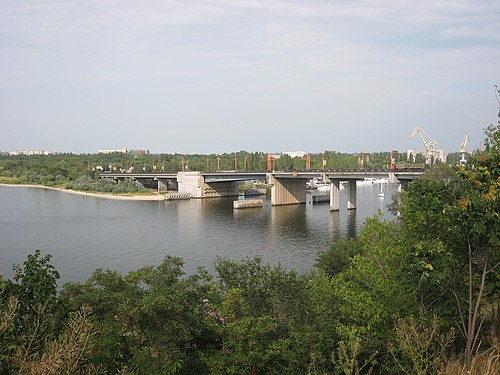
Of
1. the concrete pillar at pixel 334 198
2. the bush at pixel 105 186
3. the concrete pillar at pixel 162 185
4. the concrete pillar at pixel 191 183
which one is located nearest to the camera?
the concrete pillar at pixel 334 198

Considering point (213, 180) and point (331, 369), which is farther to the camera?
point (213, 180)

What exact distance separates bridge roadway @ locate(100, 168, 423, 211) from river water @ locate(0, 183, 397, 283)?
8.10ft

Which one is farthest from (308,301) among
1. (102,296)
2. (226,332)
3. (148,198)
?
(148,198)

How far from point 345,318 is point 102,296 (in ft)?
19.8

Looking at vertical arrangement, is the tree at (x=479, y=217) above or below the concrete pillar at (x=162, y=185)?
above

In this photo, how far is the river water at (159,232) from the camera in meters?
30.5

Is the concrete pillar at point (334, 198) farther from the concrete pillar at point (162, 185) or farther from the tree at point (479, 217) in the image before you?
the tree at point (479, 217)

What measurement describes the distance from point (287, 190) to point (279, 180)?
1802mm

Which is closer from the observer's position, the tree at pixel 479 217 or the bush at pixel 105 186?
the tree at pixel 479 217

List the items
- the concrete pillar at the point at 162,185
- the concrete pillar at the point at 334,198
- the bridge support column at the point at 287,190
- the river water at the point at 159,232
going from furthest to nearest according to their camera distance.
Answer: the concrete pillar at the point at 162,185, the bridge support column at the point at 287,190, the concrete pillar at the point at 334,198, the river water at the point at 159,232

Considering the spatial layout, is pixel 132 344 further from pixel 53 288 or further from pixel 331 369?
pixel 331 369

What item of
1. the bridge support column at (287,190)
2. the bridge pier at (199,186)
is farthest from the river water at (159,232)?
the bridge pier at (199,186)

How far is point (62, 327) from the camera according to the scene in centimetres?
972

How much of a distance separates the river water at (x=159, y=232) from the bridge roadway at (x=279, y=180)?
8.10 ft
